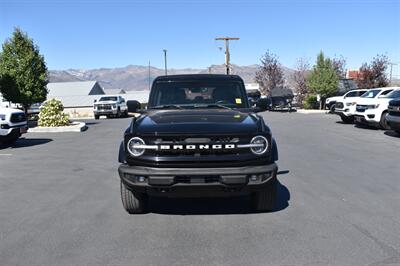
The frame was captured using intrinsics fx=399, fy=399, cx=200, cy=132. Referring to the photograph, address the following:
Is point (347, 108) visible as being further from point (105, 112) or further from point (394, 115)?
point (105, 112)

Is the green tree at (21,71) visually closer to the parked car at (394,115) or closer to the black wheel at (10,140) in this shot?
the black wheel at (10,140)

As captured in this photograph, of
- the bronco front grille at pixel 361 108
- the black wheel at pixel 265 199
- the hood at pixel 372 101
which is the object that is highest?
the hood at pixel 372 101

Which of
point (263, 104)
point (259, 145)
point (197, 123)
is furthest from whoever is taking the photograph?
point (263, 104)

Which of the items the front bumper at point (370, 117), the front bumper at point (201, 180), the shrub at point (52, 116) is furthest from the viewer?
the shrub at point (52, 116)

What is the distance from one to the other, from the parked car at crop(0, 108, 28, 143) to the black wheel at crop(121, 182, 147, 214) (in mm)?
8483

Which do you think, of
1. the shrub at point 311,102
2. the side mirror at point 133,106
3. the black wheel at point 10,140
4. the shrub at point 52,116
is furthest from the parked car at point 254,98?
the shrub at point 311,102

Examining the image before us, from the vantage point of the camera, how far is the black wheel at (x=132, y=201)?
4961mm

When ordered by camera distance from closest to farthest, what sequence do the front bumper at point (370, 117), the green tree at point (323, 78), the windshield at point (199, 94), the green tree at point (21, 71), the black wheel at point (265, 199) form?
1. the black wheel at point (265, 199)
2. the windshield at point (199, 94)
3. the front bumper at point (370, 117)
4. the green tree at point (21, 71)
5. the green tree at point (323, 78)

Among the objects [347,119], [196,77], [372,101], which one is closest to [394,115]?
[372,101]

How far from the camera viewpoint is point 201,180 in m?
4.36

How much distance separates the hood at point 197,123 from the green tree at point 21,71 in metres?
17.6

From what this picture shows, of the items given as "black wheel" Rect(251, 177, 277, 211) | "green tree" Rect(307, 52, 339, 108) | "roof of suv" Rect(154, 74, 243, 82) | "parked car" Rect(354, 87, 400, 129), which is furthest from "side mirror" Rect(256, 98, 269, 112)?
"green tree" Rect(307, 52, 339, 108)

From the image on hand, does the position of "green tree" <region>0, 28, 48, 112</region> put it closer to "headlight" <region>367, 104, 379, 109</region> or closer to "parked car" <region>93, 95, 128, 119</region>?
"parked car" <region>93, 95, 128, 119</region>

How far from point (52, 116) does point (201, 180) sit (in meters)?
16.5
